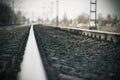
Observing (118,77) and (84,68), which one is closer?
(118,77)

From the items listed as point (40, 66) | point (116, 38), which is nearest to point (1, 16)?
point (116, 38)

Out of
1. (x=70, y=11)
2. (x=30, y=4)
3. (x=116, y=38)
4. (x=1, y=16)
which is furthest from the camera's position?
(x=1, y=16)

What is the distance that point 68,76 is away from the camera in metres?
4.48

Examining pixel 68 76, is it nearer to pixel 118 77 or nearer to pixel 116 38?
pixel 118 77

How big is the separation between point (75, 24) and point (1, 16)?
547 inches

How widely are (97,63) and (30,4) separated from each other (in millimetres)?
12241

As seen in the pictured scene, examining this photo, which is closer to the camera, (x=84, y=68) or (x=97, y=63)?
(x=84, y=68)

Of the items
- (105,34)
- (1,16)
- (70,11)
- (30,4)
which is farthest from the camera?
(1,16)

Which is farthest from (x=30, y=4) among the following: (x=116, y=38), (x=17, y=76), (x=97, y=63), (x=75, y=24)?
(x=75, y=24)

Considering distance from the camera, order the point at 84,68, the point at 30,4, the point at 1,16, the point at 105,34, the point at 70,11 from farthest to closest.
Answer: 1. the point at 1,16
2. the point at 70,11
3. the point at 30,4
4. the point at 105,34
5. the point at 84,68

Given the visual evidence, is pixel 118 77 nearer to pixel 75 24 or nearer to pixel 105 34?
pixel 105 34

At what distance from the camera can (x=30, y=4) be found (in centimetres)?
1692

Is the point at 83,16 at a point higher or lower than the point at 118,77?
higher

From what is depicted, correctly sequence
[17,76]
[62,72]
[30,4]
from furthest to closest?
[30,4]
[62,72]
[17,76]
